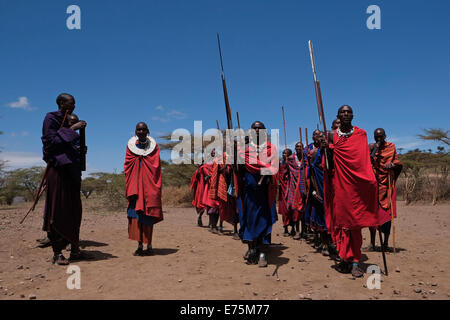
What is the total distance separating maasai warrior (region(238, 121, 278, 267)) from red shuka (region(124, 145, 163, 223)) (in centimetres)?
157

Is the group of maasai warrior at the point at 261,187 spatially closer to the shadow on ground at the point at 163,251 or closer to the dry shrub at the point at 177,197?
the shadow on ground at the point at 163,251

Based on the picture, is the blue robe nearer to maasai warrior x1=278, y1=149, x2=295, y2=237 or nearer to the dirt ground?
the dirt ground

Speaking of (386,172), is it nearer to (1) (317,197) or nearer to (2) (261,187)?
(1) (317,197)

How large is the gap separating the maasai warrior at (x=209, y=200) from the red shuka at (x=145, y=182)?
9.01 feet

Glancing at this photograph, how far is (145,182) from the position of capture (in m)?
5.92

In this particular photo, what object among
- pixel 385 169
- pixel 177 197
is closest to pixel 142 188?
pixel 385 169

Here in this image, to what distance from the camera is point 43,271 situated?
4848 millimetres

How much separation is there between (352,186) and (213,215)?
4819 millimetres

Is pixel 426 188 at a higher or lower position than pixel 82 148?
lower

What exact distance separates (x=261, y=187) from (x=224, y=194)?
263 cm

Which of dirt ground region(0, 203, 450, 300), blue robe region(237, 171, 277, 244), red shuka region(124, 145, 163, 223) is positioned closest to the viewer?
dirt ground region(0, 203, 450, 300)

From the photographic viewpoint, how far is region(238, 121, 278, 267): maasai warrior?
5.20 m

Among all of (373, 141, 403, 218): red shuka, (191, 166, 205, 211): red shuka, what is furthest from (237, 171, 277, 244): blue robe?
(191, 166, 205, 211): red shuka
